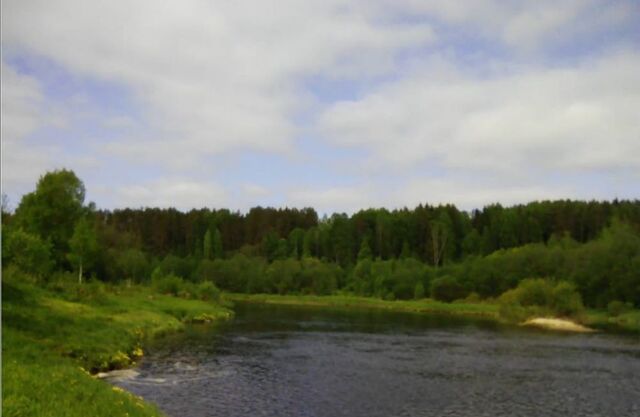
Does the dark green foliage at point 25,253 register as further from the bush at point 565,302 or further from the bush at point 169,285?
the bush at point 565,302

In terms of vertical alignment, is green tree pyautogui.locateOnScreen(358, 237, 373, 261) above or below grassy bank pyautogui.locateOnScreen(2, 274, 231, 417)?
above

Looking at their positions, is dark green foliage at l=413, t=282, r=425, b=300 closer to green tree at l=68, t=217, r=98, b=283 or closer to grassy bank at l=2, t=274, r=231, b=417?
grassy bank at l=2, t=274, r=231, b=417

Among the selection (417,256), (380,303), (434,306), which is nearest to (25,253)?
(434,306)

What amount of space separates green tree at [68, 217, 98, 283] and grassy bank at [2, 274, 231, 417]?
6867 mm

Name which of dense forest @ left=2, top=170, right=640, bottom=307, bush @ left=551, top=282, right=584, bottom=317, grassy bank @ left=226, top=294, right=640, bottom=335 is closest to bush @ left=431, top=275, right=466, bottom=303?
dense forest @ left=2, top=170, right=640, bottom=307

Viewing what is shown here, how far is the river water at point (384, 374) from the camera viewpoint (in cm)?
3516

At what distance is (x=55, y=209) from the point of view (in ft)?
300

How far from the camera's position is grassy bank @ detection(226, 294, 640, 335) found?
101 m

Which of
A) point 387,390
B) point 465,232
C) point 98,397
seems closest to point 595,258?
point 465,232

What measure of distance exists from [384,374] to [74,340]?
68.1 feet

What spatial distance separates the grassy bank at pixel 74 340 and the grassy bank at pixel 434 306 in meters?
49.2

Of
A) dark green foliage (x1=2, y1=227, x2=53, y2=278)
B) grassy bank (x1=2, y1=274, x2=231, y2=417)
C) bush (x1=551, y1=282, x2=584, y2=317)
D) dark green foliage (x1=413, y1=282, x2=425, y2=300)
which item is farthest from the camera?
dark green foliage (x1=413, y1=282, x2=425, y2=300)

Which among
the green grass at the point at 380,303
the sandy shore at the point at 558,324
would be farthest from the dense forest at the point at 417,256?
the sandy shore at the point at 558,324

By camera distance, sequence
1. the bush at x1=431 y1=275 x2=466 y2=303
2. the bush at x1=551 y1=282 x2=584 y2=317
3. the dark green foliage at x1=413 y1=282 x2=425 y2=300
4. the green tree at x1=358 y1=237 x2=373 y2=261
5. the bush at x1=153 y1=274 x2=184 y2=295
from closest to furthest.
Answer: the bush at x1=551 y1=282 x2=584 y2=317 → the bush at x1=153 y1=274 x2=184 y2=295 → the bush at x1=431 y1=275 x2=466 y2=303 → the dark green foliage at x1=413 y1=282 x2=425 y2=300 → the green tree at x1=358 y1=237 x2=373 y2=261
